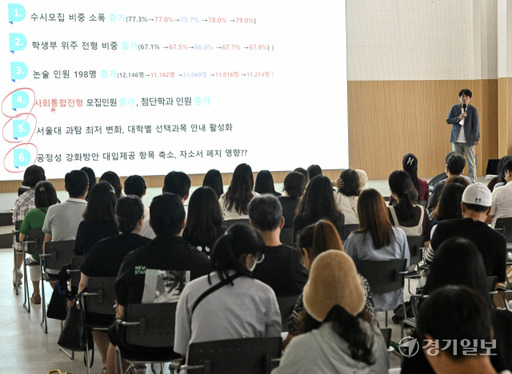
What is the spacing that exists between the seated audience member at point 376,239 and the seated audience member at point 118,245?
4.01ft

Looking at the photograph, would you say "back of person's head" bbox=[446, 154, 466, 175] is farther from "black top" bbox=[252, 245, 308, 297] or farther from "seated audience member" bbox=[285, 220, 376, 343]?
"seated audience member" bbox=[285, 220, 376, 343]

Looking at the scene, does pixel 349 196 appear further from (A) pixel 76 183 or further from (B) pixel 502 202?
(A) pixel 76 183

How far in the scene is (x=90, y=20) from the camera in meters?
10.3

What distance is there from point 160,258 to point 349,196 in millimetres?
2693

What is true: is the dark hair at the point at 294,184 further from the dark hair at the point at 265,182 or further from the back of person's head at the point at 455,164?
the back of person's head at the point at 455,164

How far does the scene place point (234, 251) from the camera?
8.94ft

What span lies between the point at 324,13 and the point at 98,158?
4245 millimetres

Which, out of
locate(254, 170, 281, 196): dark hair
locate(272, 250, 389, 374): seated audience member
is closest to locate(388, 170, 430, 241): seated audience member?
locate(254, 170, 281, 196): dark hair

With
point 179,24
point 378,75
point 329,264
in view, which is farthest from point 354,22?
point 329,264

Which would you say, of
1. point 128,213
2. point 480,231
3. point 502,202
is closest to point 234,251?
point 128,213

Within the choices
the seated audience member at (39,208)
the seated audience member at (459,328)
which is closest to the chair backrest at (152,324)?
the seated audience member at (459,328)

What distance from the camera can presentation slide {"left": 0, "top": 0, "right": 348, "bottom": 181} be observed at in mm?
10133

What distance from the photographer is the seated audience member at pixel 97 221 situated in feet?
15.0

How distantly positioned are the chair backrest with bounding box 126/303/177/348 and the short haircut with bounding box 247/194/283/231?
1.87ft
